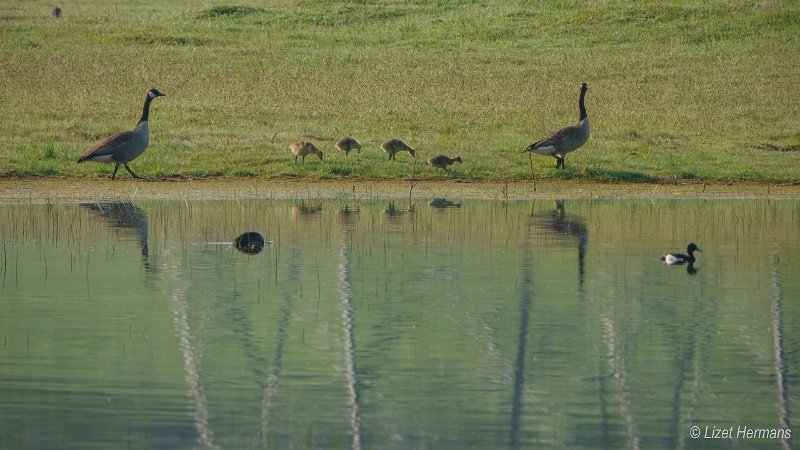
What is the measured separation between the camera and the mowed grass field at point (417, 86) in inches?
1000

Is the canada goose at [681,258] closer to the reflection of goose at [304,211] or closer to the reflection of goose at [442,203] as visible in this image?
the reflection of goose at [304,211]

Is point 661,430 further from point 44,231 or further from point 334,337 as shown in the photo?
point 44,231

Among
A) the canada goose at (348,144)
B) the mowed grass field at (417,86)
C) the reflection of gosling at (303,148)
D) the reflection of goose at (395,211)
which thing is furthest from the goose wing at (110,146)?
the reflection of goose at (395,211)

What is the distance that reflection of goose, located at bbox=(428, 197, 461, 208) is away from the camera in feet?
72.0

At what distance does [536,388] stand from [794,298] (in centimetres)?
473

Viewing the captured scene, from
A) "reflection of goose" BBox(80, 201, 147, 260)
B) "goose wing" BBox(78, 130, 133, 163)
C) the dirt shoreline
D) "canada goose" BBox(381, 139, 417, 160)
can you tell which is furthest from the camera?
"canada goose" BBox(381, 139, 417, 160)

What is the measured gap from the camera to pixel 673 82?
34.1m

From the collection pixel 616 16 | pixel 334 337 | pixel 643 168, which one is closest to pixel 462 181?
pixel 643 168

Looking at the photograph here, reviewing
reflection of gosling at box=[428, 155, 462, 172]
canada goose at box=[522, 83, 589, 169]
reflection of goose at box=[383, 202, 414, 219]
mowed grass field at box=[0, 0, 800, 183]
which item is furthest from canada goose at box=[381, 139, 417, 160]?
reflection of goose at box=[383, 202, 414, 219]

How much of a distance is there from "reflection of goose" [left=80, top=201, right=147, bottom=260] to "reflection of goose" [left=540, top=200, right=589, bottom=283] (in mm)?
5312

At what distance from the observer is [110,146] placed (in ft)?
76.3

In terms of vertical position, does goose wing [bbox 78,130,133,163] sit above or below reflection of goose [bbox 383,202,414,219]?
above

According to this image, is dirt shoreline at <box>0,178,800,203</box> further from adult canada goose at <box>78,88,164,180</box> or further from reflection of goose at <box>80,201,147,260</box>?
reflection of goose at <box>80,201,147,260</box>

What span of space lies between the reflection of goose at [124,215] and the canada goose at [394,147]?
195 inches
